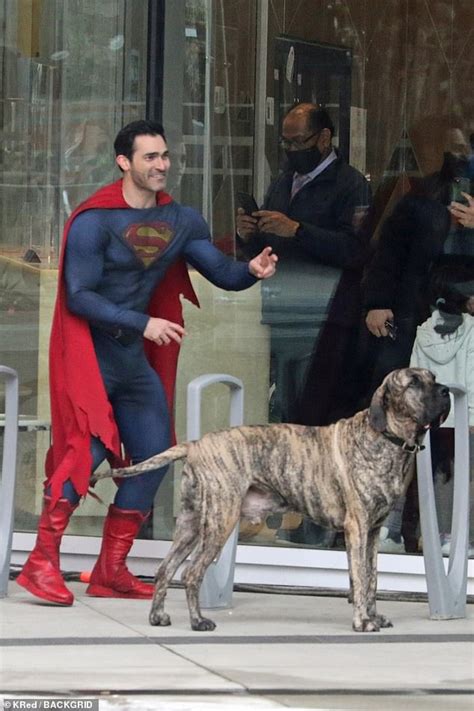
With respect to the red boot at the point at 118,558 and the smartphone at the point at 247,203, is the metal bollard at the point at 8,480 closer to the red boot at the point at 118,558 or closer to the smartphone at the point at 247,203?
the red boot at the point at 118,558

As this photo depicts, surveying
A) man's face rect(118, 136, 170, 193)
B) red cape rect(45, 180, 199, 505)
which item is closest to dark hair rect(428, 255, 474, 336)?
red cape rect(45, 180, 199, 505)

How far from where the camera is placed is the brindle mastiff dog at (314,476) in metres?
8.48

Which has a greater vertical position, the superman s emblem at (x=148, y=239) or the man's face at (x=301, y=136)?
the man's face at (x=301, y=136)

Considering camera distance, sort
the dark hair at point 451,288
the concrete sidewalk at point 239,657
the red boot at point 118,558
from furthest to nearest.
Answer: the dark hair at point 451,288 → the red boot at point 118,558 → the concrete sidewalk at point 239,657

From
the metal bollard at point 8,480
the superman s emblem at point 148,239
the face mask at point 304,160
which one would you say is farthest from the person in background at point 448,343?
the metal bollard at point 8,480

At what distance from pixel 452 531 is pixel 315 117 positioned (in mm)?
2448

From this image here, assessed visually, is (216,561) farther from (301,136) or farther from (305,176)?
(301,136)

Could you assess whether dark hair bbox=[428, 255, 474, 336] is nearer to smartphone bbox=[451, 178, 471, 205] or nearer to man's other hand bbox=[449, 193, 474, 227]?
man's other hand bbox=[449, 193, 474, 227]

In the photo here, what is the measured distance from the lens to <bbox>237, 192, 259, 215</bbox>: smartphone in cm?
1032

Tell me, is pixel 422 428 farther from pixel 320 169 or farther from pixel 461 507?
pixel 320 169

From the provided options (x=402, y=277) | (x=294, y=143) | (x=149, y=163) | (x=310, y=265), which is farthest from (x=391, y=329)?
(x=149, y=163)

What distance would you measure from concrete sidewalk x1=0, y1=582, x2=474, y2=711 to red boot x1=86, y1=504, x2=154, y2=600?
0.34ft

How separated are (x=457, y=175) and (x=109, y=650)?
3.46 metres

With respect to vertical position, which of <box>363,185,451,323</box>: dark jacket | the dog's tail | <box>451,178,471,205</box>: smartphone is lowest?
the dog's tail
